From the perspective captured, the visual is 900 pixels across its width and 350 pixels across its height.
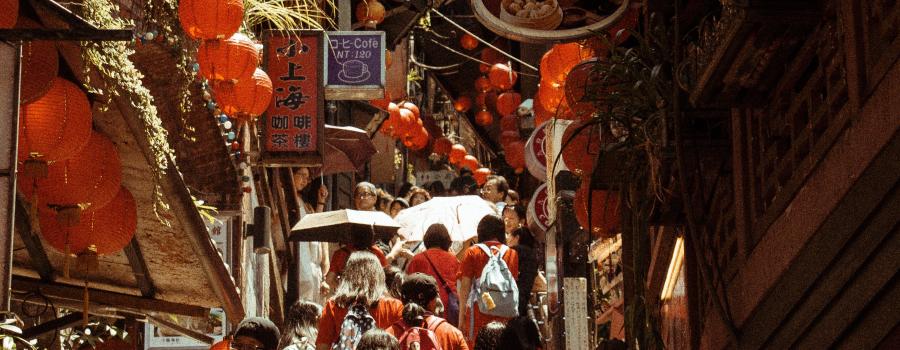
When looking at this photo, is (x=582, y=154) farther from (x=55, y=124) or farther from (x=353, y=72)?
(x=353, y=72)

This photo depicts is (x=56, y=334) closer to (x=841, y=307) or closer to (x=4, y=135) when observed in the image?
(x=4, y=135)

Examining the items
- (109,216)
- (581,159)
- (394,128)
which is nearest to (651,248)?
(581,159)

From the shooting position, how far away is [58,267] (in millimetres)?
12406

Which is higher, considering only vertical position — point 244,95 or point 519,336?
point 244,95

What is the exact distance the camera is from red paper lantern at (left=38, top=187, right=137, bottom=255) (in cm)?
1066

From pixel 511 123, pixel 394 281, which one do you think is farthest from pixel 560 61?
pixel 511 123

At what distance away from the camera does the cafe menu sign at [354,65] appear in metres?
19.9

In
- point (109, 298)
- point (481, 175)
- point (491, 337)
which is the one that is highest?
point (481, 175)

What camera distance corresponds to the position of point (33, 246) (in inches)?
471

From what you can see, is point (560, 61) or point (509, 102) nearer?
point (560, 61)

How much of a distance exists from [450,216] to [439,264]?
4.42 metres

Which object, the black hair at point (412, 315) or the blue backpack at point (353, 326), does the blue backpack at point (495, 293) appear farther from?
the blue backpack at point (353, 326)

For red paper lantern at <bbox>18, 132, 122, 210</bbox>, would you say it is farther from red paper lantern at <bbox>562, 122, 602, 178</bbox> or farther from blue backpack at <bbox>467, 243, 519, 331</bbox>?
blue backpack at <bbox>467, 243, 519, 331</bbox>

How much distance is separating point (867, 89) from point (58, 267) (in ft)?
28.7
